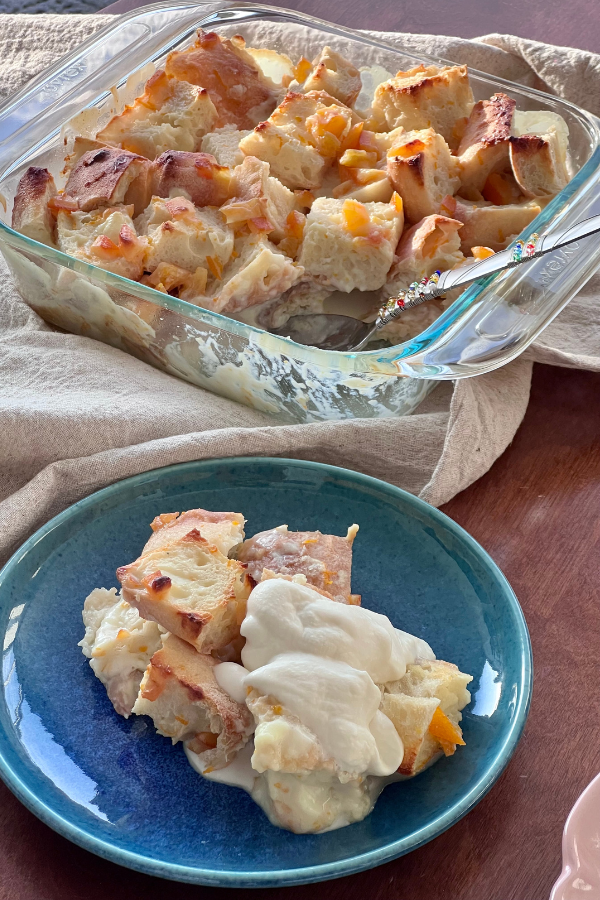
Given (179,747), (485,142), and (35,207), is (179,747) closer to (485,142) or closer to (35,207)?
(35,207)

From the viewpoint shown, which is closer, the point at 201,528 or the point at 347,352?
the point at 201,528

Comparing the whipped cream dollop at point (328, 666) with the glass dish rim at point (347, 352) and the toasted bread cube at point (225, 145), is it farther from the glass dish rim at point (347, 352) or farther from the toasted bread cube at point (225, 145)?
the toasted bread cube at point (225, 145)

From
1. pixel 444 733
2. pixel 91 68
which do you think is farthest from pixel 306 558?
pixel 91 68

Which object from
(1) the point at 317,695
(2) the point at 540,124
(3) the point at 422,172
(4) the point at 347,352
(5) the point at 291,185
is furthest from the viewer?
(2) the point at 540,124

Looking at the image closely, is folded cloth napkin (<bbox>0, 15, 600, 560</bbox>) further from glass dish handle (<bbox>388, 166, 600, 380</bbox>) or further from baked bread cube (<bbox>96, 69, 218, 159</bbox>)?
baked bread cube (<bbox>96, 69, 218, 159</bbox>)

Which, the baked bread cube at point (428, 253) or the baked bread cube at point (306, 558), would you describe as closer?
the baked bread cube at point (306, 558)

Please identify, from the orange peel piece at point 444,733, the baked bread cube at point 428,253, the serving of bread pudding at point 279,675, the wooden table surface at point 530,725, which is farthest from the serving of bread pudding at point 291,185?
the orange peel piece at point 444,733

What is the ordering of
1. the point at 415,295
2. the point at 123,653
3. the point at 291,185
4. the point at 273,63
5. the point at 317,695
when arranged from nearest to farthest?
the point at 317,695, the point at 123,653, the point at 415,295, the point at 291,185, the point at 273,63
